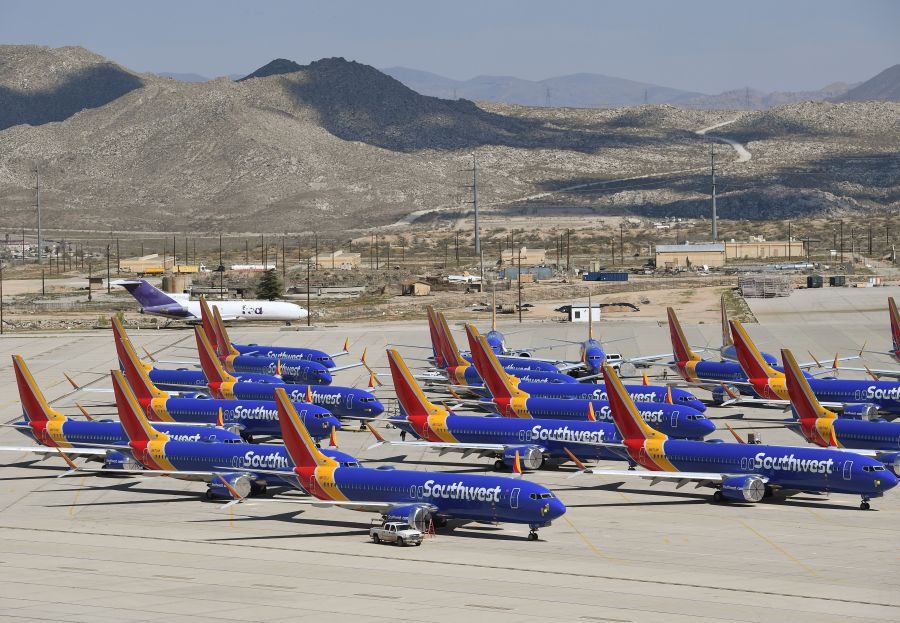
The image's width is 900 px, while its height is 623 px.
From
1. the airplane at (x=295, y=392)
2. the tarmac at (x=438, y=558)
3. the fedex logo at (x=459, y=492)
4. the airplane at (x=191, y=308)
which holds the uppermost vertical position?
the airplane at (x=191, y=308)

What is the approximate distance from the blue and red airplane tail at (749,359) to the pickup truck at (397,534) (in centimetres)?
4565

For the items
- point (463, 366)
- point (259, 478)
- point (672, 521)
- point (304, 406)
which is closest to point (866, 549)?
point (672, 521)

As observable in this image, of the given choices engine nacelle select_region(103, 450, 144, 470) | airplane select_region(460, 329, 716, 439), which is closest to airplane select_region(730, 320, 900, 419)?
airplane select_region(460, 329, 716, 439)

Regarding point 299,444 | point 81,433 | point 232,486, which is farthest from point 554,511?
point 81,433

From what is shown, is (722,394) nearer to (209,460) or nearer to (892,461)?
(892,461)

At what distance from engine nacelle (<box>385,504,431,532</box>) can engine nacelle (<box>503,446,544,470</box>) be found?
15.5 meters

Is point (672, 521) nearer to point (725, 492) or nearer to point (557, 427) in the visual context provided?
point (725, 492)

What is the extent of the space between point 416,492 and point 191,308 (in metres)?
124

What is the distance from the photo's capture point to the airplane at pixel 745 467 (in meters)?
74.8

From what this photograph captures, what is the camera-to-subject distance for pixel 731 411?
11281 cm

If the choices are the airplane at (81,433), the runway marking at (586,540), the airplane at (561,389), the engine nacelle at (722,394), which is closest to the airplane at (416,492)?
the runway marking at (586,540)

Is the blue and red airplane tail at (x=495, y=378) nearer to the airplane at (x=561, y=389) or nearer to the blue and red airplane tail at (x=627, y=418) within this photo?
the airplane at (x=561, y=389)

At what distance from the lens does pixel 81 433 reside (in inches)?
3516

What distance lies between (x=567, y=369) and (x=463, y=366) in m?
11.8
